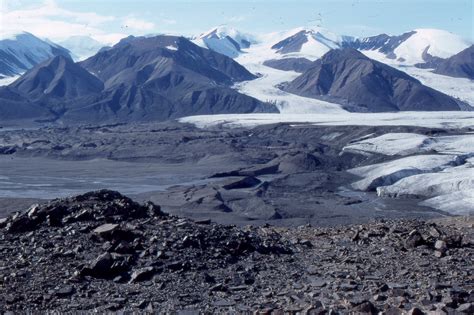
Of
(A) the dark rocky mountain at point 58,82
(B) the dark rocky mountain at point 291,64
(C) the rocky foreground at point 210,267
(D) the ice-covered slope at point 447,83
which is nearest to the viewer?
(C) the rocky foreground at point 210,267

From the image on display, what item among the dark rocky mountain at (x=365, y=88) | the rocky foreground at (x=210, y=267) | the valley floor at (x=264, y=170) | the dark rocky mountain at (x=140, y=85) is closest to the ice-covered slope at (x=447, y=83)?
the dark rocky mountain at (x=365, y=88)

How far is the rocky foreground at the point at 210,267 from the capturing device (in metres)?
6.97

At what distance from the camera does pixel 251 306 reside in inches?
274

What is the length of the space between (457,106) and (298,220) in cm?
5772

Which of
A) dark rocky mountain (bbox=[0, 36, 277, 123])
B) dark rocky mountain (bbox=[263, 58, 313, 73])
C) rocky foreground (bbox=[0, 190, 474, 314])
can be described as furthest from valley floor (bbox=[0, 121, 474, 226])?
dark rocky mountain (bbox=[263, 58, 313, 73])

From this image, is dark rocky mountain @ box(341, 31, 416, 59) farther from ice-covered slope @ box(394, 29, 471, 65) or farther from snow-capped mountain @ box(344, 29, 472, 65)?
ice-covered slope @ box(394, 29, 471, 65)

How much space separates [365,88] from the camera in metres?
78.9

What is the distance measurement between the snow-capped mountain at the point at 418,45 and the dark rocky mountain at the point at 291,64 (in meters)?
20.4

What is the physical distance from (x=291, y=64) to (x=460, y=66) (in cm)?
2560

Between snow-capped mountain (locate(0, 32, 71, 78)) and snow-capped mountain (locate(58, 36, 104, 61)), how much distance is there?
581cm

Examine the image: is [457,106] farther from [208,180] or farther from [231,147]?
[208,180]

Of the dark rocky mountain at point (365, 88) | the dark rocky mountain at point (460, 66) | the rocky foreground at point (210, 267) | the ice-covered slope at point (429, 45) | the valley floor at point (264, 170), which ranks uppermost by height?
the ice-covered slope at point (429, 45)

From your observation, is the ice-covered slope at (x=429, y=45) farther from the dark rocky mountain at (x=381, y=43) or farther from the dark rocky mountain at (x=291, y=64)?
the dark rocky mountain at (x=291, y=64)

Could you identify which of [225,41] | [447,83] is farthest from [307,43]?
[447,83]
